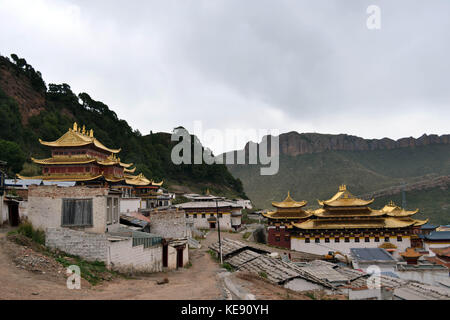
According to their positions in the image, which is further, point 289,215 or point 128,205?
point 289,215

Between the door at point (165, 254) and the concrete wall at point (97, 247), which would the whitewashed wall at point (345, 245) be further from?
the concrete wall at point (97, 247)

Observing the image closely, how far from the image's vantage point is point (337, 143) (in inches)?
6284

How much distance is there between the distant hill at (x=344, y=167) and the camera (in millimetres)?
108038

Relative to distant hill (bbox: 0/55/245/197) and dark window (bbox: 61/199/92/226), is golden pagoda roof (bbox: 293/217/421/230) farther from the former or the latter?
distant hill (bbox: 0/55/245/197)

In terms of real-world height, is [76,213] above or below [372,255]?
above

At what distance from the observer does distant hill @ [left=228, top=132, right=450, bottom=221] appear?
108038mm

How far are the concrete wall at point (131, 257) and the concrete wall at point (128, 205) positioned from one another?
18.1m

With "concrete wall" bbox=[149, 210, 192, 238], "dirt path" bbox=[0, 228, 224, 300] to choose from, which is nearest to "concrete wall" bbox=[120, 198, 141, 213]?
"concrete wall" bbox=[149, 210, 192, 238]

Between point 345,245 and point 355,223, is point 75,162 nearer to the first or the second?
point 345,245

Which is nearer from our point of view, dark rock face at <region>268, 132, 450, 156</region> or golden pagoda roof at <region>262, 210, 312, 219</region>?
golden pagoda roof at <region>262, 210, 312, 219</region>

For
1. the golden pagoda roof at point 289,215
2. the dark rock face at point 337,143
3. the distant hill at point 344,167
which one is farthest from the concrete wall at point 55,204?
the dark rock face at point 337,143

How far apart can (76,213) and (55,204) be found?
1301 millimetres

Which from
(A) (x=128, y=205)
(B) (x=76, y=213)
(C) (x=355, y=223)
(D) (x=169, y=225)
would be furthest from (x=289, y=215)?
(B) (x=76, y=213)

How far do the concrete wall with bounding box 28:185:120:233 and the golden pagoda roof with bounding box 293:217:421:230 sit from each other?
23.2 m
